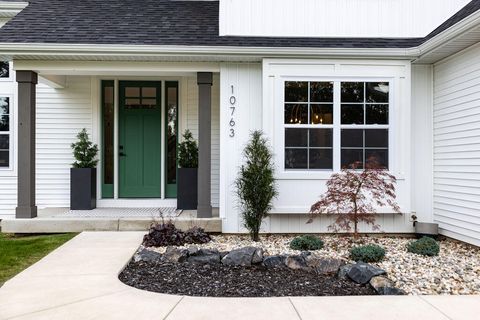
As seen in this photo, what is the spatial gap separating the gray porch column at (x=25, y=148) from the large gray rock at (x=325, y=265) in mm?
4582

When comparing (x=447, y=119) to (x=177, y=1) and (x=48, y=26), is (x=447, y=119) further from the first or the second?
(x=48, y=26)

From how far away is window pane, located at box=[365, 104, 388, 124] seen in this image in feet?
21.3

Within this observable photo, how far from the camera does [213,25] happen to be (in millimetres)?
7184

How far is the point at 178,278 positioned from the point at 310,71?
152 inches

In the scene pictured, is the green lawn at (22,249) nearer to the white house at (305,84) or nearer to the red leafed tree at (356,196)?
the white house at (305,84)

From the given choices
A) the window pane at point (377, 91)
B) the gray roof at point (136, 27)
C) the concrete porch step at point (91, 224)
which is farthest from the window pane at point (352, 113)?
the concrete porch step at point (91, 224)

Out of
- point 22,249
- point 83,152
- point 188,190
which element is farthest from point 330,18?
point 22,249

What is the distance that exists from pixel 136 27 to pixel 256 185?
3494 mm

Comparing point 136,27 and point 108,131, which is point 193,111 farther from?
point 136,27

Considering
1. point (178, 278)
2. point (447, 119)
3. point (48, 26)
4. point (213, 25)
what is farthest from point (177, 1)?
point (178, 278)

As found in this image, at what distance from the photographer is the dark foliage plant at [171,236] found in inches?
224

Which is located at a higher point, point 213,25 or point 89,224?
point 213,25

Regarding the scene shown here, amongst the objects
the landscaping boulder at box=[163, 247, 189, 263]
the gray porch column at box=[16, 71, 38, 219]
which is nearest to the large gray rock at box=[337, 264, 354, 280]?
the landscaping boulder at box=[163, 247, 189, 263]

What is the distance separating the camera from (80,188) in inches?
297
